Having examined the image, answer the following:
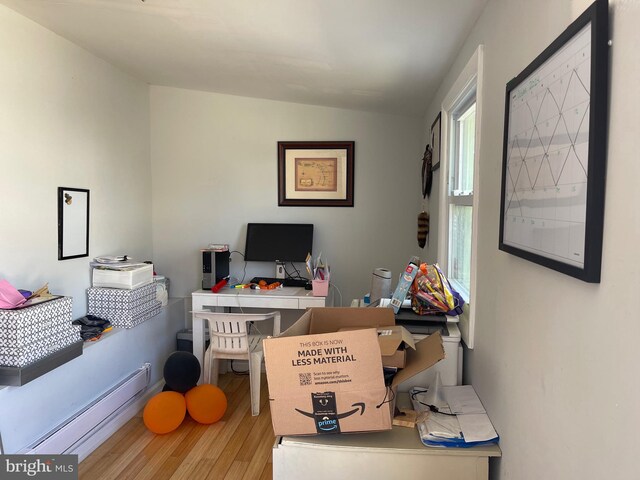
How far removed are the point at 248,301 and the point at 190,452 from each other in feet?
3.97

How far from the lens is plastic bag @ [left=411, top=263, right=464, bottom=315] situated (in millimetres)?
2092

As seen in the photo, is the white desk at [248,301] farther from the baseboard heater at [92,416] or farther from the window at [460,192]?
the window at [460,192]

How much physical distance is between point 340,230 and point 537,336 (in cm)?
300

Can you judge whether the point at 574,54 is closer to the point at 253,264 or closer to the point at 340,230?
the point at 340,230

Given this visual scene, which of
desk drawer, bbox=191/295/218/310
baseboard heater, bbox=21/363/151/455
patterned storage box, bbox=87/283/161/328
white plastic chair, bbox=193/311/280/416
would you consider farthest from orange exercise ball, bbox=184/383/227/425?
desk drawer, bbox=191/295/218/310

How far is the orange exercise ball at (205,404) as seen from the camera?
120 inches

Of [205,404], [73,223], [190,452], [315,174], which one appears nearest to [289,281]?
[315,174]

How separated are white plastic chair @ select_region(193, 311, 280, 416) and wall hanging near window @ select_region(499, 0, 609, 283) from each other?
2253 millimetres

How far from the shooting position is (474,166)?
6.13 feet

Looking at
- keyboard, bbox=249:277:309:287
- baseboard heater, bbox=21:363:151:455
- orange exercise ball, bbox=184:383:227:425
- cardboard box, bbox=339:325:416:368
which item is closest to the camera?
cardboard box, bbox=339:325:416:368

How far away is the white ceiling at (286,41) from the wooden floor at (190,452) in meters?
2.29

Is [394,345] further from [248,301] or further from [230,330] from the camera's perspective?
[248,301]

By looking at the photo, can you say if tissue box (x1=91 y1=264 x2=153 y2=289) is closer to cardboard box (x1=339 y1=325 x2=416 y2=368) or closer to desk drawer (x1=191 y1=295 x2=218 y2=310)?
desk drawer (x1=191 y1=295 x2=218 y2=310)

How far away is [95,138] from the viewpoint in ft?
11.0
